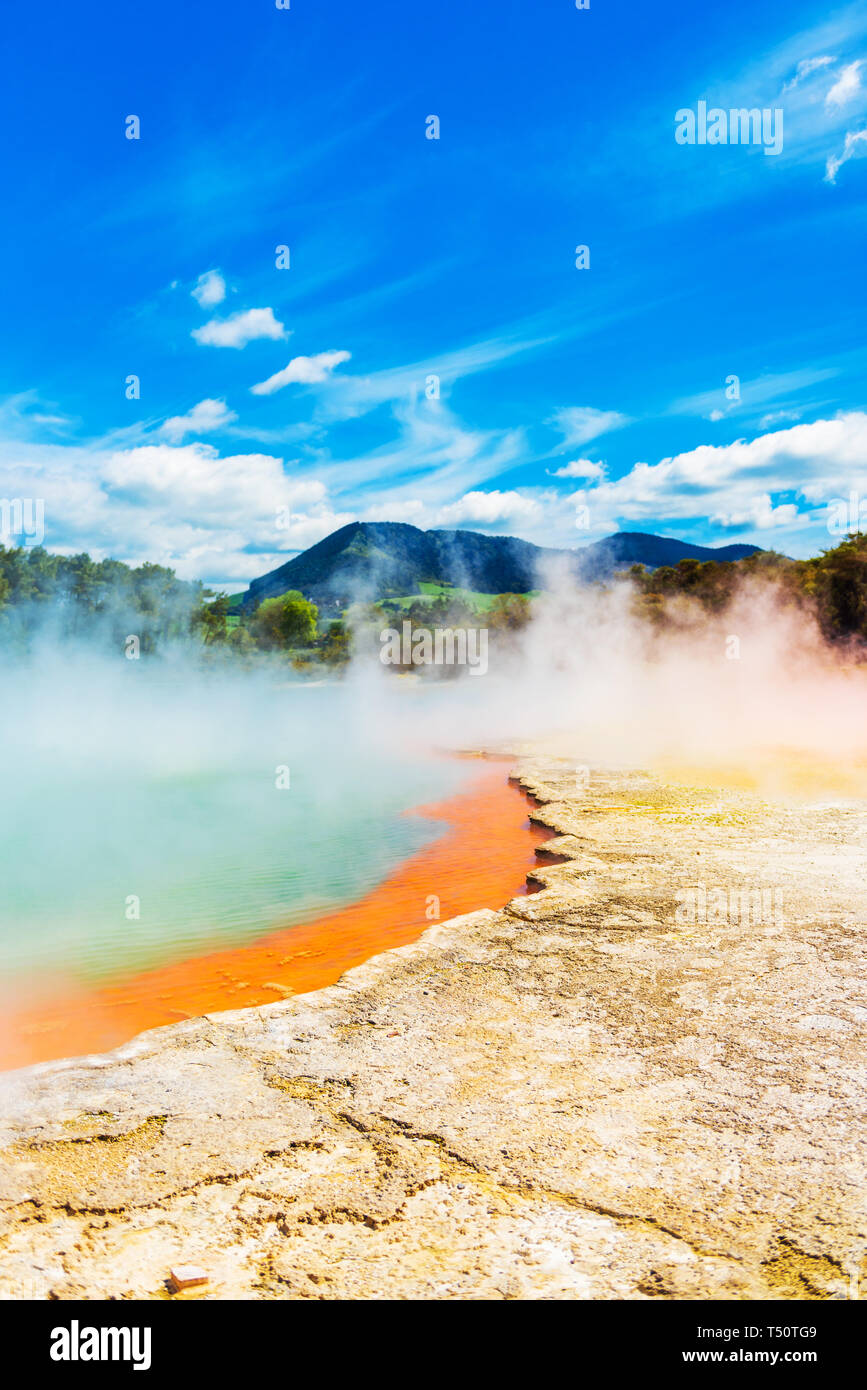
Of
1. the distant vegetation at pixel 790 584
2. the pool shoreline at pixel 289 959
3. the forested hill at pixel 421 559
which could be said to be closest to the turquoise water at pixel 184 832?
the pool shoreline at pixel 289 959

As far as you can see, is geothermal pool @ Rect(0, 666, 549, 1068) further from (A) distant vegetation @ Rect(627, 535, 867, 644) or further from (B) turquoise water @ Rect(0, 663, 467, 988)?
(A) distant vegetation @ Rect(627, 535, 867, 644)

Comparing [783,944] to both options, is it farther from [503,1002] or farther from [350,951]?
[350,951]

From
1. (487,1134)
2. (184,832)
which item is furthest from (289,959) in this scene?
(184,832)

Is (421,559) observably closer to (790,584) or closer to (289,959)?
(790,584)

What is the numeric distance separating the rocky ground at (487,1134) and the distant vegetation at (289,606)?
23.3m

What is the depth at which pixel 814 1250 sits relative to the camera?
1.95 meters

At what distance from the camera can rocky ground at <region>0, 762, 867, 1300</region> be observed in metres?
1.96

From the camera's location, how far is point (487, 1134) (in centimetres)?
249

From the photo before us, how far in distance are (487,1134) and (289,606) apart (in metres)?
49.6

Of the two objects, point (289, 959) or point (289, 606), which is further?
point (289, 606)

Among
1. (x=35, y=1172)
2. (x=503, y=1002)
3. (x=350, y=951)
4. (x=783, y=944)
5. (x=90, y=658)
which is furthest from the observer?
(x=90, y=658)

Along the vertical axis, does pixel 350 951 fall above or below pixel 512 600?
below

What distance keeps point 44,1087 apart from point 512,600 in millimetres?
36472
